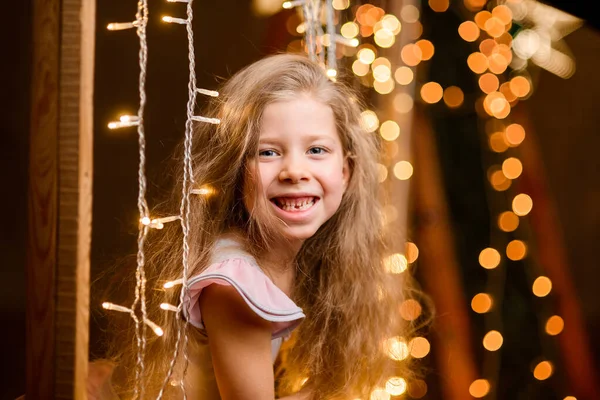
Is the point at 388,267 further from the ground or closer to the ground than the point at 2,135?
closer to the ground

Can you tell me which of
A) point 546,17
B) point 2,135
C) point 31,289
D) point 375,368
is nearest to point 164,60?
point 2,135

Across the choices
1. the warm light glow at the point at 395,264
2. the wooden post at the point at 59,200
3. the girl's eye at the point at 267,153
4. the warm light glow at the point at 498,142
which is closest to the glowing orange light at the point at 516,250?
the warm light glow at the point at 498,142

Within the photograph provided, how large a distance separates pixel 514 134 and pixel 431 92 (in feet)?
1.02

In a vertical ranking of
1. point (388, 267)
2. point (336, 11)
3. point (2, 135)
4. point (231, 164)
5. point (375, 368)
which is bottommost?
Answer: point (375, 368)

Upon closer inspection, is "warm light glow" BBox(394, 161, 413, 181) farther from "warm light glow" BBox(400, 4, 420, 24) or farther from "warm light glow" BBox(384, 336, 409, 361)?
"warm light glow" BBox(384, 336, 409, 361)

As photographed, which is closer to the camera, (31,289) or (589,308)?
(31,289)

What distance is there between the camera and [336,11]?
2.07 m

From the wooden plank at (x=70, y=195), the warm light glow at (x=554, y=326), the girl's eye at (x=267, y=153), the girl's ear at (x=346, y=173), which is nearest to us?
the wooden plank at (x=70, y=195)

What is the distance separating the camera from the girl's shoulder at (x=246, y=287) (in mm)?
1267

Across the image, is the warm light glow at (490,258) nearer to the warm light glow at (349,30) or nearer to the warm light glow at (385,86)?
the warm light glow at (385,86)

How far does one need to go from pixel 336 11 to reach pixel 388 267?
30.1 inches

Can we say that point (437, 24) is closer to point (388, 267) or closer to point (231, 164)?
point (388, 267)

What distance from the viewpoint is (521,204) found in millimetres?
2613

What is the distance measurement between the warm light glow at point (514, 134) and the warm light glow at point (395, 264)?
3.19ft
